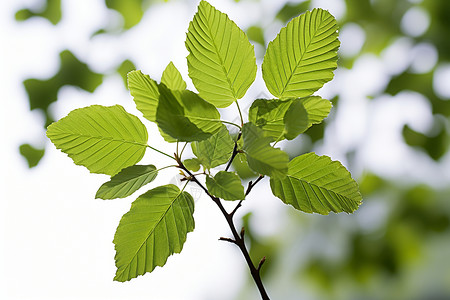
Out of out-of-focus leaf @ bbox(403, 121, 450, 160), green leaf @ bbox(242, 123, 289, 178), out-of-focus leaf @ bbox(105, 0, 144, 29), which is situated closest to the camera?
green leaf @ bbox(242, 123, 289, 178)

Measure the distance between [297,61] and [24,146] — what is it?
114 centimetres

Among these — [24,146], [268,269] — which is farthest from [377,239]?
[24,146]

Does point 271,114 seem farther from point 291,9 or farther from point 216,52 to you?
point 291,9

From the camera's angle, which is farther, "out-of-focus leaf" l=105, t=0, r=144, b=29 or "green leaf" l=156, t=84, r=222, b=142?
"out-of-focus leaf" l=105, t=0, r=144, b=29

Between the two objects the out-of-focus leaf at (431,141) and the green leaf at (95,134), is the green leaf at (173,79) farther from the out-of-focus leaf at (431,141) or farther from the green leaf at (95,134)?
the out-of-focus leaf at (431,141)

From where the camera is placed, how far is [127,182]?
261 mm

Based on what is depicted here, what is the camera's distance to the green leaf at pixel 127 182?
25 cm

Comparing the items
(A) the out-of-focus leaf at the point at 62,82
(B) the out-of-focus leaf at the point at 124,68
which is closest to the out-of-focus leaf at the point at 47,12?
(A) the out-of-focus leaf at the point at 62,82

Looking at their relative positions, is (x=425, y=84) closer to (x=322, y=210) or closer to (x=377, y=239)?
(x=377, y=239)

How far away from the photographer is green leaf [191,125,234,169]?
0.28 m

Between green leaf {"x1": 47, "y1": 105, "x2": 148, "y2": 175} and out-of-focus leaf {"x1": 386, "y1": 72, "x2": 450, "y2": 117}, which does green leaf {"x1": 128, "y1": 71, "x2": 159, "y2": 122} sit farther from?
out-of-focus leaf {"x1": 386, "y1": 72, "x2": 450, "y2": 117}

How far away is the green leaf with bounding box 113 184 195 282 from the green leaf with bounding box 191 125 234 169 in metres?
0.03

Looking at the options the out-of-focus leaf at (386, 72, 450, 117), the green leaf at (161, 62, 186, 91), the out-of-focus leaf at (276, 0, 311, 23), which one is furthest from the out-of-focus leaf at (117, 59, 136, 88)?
the green leaf at (161, 62, 186, 91)

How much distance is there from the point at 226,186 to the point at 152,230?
6 centimetres
